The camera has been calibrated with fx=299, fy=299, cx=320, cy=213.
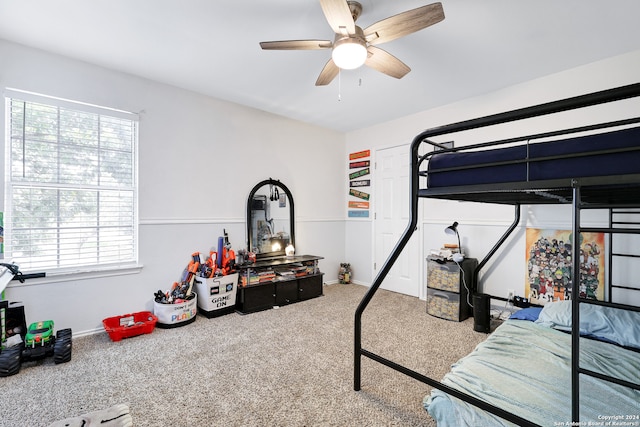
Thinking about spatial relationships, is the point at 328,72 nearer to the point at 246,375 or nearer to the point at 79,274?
the point at 246,375

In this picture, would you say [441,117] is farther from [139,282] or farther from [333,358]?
[139,282]

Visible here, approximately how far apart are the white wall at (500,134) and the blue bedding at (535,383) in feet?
4.47

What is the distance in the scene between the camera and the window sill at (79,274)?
2.56 meters

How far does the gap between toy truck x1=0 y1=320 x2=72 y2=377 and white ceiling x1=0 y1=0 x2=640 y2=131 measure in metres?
2.36

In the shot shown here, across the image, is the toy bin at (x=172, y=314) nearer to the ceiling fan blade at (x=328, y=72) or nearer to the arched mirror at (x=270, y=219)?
the arched mirror at (x=270, y=219)

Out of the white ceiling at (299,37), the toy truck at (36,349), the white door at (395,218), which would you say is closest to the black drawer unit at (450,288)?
the white door at (395,218)

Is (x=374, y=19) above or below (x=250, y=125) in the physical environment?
above

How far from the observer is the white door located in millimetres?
4148

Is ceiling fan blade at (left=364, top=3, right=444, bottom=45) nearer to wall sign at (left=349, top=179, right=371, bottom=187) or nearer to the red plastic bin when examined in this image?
wall sign at (left=349, top=179, right=371, bottom=187)

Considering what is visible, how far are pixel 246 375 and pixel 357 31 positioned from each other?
96.0 inches

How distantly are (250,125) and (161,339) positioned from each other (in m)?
2.66

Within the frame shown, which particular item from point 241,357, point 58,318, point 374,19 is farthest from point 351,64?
point 58,318

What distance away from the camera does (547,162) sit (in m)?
1.18

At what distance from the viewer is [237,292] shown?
11.4 feet
